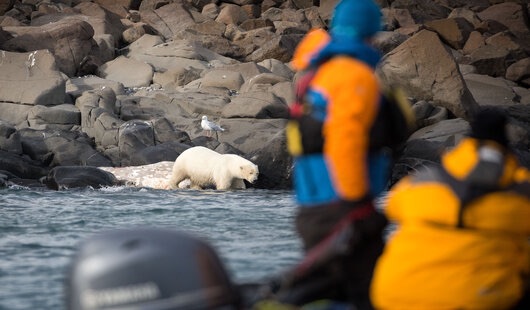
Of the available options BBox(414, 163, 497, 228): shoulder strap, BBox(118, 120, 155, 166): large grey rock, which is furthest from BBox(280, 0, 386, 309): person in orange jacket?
BBox(118, 120, 155, 166): large grey rock

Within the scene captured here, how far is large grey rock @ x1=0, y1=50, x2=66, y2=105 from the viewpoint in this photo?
29230 mm

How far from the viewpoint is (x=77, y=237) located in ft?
48.5

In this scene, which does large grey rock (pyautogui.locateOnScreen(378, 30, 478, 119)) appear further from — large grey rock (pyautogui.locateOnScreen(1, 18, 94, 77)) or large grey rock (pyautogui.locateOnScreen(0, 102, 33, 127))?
large grey rock (pyautogui.locateOnScreen(1, 18, 94, 77))

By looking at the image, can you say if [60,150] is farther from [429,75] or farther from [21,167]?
[429,75]

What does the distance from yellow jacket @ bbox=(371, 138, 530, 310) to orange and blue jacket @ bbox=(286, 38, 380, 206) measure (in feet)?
0.89

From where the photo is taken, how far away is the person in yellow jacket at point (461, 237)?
16.3 feet

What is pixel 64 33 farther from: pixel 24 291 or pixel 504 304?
pixel 504 304

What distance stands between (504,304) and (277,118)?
22.7m

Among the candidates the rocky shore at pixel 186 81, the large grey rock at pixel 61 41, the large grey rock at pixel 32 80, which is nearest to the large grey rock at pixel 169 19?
the rocky shore at pixel 186 81

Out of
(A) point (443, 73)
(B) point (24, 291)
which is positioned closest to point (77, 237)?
(B) point (24, 291)

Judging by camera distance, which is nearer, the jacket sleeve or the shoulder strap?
the shoulder strap

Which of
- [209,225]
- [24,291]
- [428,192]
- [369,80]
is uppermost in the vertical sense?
[369,80]

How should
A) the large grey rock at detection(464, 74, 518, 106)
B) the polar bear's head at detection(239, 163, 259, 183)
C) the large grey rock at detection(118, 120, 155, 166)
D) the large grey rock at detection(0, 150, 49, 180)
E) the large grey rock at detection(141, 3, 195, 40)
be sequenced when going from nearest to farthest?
the polar bear's head at detection(239, 163, 259, 183)
the large grey rock at detection(0, 150, 49, 180)
the large grey rock at detection(118, 120, 155, 166)
the large grey rock at detection(464, 74, 518, 106)
the large grey rock at detection(141, 3, 195, 40)

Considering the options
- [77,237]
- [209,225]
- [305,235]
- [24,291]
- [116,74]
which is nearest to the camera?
[305,235]
